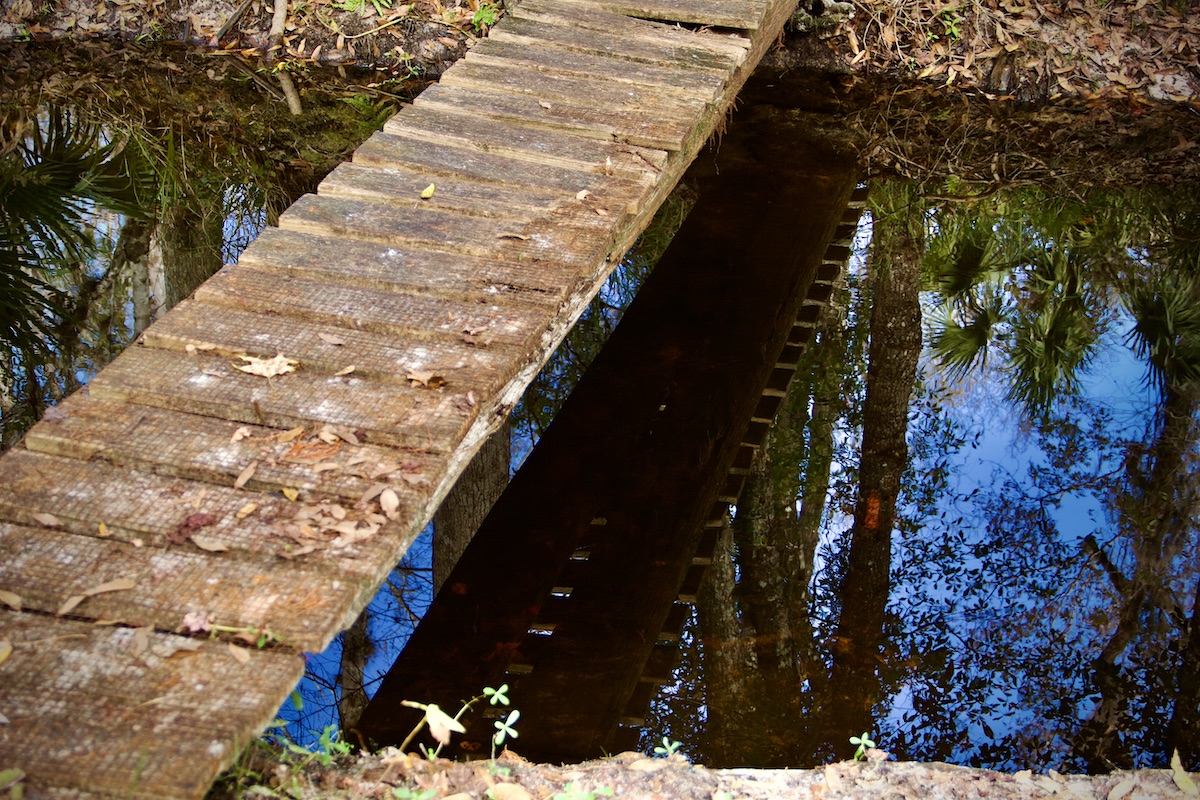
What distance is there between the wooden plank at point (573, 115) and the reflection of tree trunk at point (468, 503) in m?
1.27

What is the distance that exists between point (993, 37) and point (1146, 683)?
17.1 ft

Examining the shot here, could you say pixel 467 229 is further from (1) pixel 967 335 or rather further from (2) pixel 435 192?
(1) pixel 967 335

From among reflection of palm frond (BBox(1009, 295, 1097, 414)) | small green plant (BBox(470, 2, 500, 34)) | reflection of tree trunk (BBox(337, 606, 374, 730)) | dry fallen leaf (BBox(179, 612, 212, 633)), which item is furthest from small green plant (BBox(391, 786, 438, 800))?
small green plant (BBox(470, 2, 500, 34))

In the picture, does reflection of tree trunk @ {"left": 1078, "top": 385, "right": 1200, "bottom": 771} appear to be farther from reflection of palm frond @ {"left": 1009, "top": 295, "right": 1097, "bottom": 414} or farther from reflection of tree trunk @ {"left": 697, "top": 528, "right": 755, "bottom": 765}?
reflection of tree trunk @ {"left": 697, "top": 528, "right": 755, "bottom": 765}

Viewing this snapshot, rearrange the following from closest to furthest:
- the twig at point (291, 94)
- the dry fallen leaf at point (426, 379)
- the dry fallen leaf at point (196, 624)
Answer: the dry fallen leaf at point (196, 624) < the dry fallen leaf at point (426, 379) < the twig at point (291, 94)

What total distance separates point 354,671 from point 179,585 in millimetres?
1386

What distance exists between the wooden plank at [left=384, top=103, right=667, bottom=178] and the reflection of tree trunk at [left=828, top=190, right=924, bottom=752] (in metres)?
1.55

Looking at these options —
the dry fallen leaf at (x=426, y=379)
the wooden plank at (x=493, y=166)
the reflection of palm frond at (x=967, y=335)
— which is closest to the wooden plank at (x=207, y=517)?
the dry fallen leaf at (x=426, y=379)

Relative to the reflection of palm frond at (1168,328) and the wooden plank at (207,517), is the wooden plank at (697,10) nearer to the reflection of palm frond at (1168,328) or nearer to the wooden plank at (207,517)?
the reflection of palm frond at (1168,328)

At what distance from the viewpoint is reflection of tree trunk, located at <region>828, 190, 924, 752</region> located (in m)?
3.40

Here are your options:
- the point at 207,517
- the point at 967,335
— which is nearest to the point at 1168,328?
the point at 967,335

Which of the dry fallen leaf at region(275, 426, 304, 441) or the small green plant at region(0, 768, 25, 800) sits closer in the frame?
the small green plant at region(0, 768, 25, 800)

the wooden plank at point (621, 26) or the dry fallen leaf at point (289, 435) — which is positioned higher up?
the wooden plank at point (621, 26)

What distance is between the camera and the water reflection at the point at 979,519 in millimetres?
3295
